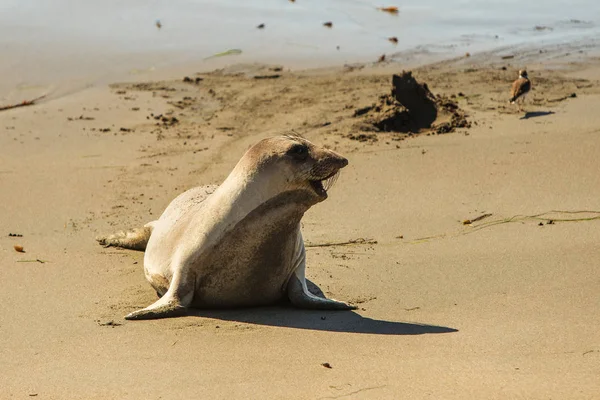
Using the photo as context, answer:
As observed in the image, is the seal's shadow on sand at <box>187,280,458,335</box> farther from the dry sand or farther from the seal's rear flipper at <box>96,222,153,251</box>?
the seal's rear flipper at <box>96,222,153,251</box>

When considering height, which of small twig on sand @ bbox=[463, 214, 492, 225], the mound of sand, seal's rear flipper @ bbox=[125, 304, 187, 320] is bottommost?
small twig on sand @ bbox=[463, 214, 492, 225]

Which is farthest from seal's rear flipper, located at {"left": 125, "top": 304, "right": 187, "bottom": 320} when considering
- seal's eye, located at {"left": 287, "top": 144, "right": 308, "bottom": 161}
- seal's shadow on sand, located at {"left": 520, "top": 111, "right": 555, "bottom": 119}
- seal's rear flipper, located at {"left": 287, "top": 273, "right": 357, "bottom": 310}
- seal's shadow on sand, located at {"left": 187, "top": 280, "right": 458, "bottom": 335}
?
seal's shadow on sand, located at {"left": 520, "top": 111, "right": 555, "bottom": 119}

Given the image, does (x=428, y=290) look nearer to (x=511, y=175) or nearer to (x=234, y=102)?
(x=511, y=175)

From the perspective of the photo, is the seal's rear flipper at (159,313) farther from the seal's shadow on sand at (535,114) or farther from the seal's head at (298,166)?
the seal's shadow on sand at (535,114)

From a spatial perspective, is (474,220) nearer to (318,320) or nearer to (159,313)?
(318,320)

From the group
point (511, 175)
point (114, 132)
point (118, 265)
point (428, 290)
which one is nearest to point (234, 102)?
point (114, 132)

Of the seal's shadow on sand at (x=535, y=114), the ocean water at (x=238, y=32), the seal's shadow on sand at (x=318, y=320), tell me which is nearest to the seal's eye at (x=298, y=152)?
the seal's shadow on sand at (x=318, y=320)

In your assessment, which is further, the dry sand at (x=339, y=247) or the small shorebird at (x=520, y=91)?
the small shorebird at (x=520, y=91)

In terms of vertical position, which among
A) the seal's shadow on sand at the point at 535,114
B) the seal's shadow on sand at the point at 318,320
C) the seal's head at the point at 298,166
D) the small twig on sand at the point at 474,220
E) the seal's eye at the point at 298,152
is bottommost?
the small twig on sand at the point at 474,220

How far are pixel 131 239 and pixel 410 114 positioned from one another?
4.39 meters

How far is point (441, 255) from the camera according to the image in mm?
7738

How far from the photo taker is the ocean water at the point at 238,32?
1573cm

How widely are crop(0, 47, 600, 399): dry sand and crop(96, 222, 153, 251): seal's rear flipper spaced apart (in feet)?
0.62

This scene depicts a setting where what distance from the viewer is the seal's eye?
6.08 meters
